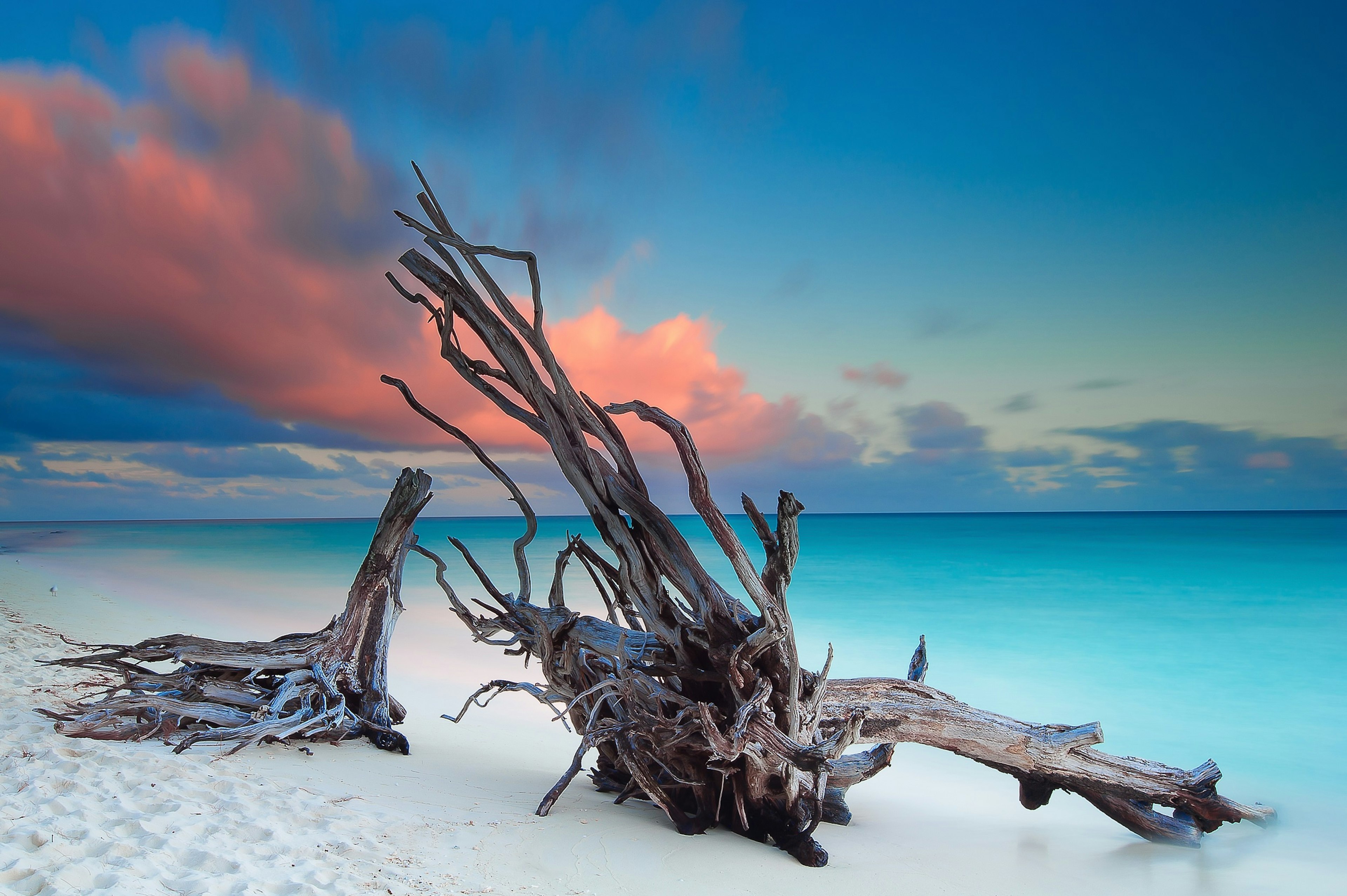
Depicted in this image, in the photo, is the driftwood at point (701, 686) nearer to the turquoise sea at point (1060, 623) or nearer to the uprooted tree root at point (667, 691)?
the uprooted tree root at point (667, 691)

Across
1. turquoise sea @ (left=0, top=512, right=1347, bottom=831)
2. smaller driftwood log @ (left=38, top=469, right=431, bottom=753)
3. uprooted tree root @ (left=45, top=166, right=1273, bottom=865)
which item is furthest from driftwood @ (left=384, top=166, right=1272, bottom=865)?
turquoise sea @ (left=0, top=512, right=1347, bottom=831)

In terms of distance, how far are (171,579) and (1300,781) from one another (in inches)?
878

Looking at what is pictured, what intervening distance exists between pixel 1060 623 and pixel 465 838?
41.0 feet

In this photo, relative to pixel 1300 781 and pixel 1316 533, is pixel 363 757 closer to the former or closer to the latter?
pixel 1300 781

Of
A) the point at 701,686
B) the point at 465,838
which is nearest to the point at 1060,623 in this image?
the point at 701,686

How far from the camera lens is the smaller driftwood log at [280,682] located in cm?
405

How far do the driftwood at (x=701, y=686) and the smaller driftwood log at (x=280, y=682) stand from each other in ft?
3.93

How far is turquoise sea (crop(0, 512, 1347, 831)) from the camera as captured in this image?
664 cm

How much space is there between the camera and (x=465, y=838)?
289 centimetres

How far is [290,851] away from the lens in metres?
2.56

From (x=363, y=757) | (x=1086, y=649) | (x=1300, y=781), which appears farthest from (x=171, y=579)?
(x=1300, y=781)

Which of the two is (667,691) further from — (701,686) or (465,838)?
(465,838)

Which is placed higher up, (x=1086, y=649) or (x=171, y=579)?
(x=1086, y=649)

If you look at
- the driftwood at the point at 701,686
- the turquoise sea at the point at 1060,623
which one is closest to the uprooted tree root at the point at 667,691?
the driftwood at the point at 701,686
